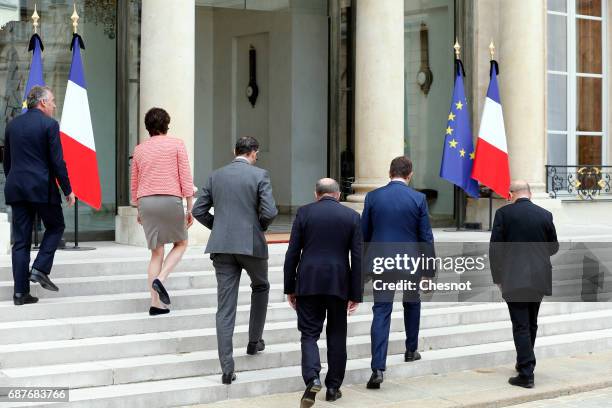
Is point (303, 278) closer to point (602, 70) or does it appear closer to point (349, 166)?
point (349, 166)

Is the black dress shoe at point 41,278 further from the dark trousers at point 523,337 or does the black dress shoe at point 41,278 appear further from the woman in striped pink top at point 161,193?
the dark trousers at point 523,337

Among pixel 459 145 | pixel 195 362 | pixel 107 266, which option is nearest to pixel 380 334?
pixel 195 362

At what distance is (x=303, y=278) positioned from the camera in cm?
731

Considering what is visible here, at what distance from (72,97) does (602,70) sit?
9.96 metres

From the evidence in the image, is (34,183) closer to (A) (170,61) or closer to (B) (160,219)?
(B) (160,219)

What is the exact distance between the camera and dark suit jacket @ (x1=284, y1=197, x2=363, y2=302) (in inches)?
287

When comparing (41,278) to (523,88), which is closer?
(41,278)

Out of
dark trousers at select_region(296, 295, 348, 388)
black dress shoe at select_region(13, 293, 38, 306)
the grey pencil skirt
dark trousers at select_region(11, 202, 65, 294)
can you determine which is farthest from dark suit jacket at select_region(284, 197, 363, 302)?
black dress shoe at select_region(13, 293, 38, 306)

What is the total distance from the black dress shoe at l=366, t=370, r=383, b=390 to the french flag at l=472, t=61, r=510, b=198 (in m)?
6.93

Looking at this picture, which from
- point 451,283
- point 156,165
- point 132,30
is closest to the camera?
point 156,165

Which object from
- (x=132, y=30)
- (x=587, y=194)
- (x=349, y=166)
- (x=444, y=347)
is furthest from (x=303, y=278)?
(x=587, y=194)

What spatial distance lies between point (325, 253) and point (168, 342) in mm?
1720

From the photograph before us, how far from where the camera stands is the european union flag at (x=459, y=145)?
574 inches

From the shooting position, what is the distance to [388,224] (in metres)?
8.13
